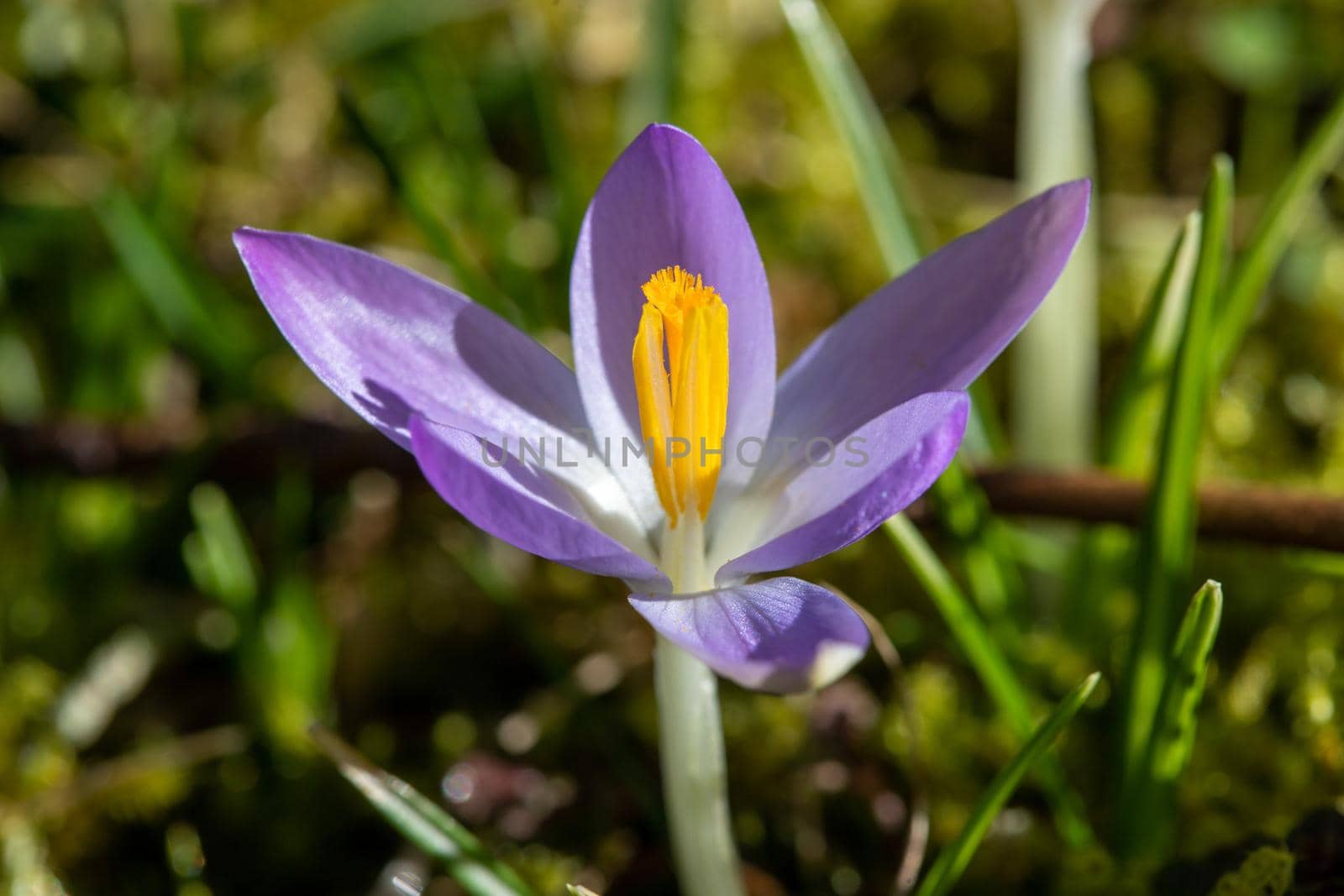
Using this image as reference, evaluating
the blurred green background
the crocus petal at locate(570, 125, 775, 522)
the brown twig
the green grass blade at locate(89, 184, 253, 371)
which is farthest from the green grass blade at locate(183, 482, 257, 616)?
the crocus petal at locate(570, 125, 775, 522)

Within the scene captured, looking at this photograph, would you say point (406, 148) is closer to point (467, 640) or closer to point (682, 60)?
point (682, 60)

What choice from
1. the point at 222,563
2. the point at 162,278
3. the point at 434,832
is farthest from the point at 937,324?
the point at 162,278

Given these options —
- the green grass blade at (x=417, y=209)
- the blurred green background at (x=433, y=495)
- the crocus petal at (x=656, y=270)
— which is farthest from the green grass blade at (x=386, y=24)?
the crocus petal at (x=656, y=270)

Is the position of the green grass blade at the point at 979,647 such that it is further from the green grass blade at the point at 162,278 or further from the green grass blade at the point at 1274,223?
the green grass blade at the point at 162,278

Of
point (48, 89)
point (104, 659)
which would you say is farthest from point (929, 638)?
point (48, 89)

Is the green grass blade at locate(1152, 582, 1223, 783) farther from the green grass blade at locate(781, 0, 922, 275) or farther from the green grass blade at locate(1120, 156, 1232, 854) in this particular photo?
the green grass blade at locate(781, 0, 922, 275)

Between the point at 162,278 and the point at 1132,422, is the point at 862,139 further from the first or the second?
the point at 162,278
